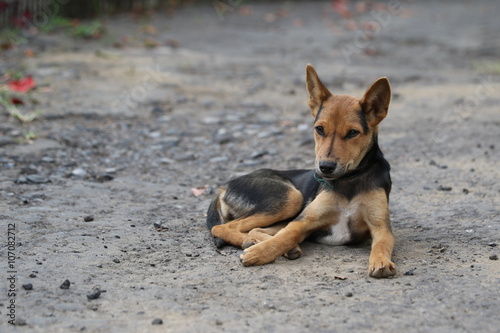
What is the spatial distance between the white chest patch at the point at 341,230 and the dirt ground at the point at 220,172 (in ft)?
0.32

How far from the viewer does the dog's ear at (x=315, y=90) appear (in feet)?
18.5

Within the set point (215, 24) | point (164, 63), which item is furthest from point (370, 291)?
point (215, 24)

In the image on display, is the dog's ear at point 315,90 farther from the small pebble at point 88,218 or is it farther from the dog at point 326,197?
the small pebble at point 88,218

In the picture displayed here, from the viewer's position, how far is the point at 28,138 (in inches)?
326

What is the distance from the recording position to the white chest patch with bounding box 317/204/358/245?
5.50 metres

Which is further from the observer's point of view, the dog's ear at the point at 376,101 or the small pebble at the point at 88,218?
the small pebble at the point at 88,218

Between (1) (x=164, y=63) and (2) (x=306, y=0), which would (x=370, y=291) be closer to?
(1) (x=164, y=63)

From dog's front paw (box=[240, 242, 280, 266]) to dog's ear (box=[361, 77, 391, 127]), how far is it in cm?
127

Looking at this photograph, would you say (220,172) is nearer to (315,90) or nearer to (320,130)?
(315,90)

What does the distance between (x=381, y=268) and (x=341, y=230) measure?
0.81 meters

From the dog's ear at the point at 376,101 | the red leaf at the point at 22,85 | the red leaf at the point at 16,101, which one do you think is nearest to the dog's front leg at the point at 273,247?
the dog's ear at the point at 376,101

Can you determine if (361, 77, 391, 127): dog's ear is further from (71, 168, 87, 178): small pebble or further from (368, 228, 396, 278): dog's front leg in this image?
(71, 168, 87, 178): small pebble

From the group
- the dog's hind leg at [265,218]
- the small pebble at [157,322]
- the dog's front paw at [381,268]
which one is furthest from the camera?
the dog's hind leg at [265,218]

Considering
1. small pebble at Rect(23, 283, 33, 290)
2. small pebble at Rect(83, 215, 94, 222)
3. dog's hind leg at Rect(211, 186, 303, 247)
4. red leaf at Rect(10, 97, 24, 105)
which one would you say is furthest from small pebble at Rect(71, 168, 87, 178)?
small pebble at Rect(23, 283, 33, 290)
